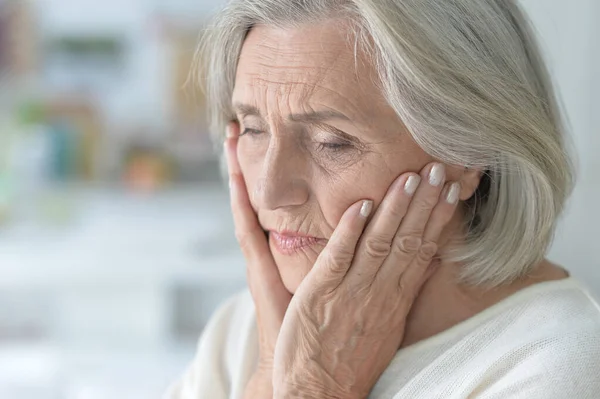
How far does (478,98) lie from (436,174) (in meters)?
0.13

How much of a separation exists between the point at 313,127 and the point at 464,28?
0.85 feet

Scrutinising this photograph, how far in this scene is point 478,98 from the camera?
107 centimetres

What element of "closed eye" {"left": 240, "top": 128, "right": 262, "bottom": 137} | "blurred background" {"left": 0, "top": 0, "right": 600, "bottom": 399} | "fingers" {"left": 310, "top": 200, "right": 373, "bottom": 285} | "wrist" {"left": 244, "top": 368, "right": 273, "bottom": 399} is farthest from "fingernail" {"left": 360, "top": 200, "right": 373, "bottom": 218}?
"blurred background" {"left": 0, "top": 0, "right": 600, "bottom": 399}

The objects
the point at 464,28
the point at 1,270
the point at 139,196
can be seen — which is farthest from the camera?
the point at 139,196

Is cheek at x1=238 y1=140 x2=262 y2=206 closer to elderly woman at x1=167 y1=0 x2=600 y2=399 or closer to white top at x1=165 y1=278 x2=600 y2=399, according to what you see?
elderly woman at x1=167 y1=0 x2=600 y2=399

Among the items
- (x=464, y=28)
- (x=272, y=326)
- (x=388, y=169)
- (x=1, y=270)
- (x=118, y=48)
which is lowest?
(x=272, y=326)

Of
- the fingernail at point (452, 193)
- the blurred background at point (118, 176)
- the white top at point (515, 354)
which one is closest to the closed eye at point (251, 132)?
the fingernail at point (452, 193)

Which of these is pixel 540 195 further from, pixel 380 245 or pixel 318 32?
Result: pixel 318 32

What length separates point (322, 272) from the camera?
1142 millimetres

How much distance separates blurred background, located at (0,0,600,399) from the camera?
3260 millimetres

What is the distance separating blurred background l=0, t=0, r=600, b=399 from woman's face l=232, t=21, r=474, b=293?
6.86 feet

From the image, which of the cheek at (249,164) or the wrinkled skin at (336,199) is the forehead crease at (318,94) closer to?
the wrinkled skin at (336,199)

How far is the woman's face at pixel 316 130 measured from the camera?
1078 millimetres

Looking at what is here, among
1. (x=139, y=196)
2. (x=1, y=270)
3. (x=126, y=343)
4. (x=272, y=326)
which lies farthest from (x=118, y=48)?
(x=272, y=326)
